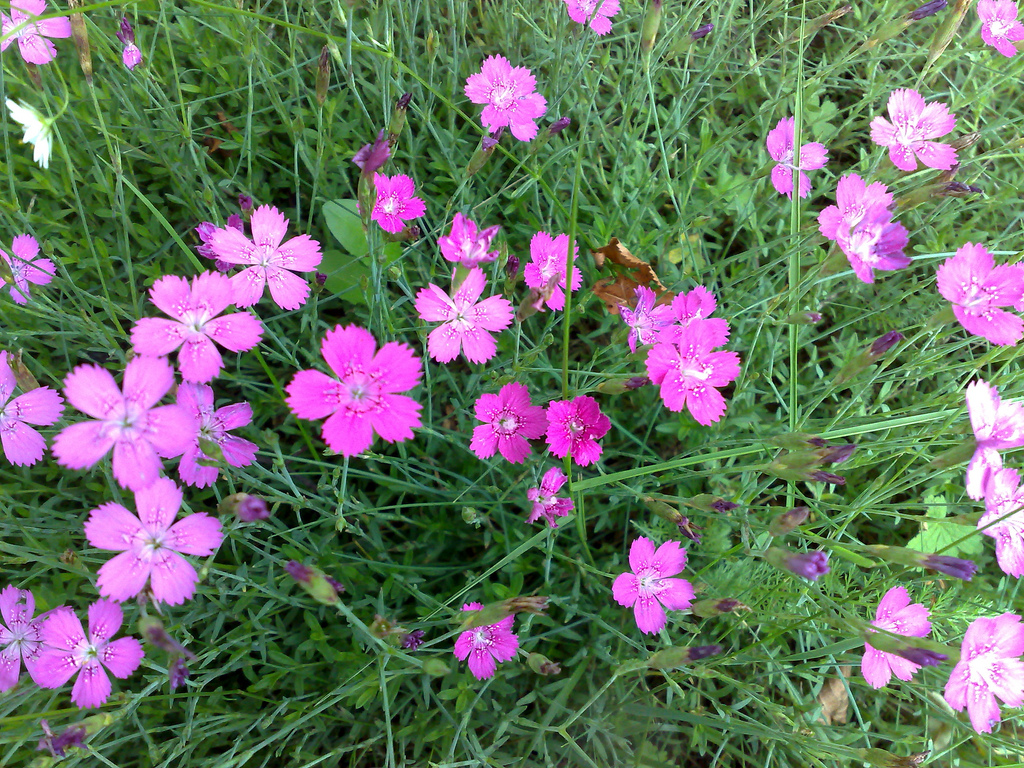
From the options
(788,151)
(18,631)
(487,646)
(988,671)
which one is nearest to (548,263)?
(788,151)

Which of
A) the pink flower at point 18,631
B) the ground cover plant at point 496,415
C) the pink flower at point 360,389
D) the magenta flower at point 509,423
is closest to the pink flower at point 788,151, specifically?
the ground cover plant at point 496,415

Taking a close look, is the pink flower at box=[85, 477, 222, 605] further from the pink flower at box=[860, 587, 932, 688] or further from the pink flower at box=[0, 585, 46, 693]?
the pink flower at box=[860, 587, 932, 688]

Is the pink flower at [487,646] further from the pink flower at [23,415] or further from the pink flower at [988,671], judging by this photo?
the pink flower at [23,415]

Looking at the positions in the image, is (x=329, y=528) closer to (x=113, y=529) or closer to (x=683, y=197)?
(x=113, y=529)

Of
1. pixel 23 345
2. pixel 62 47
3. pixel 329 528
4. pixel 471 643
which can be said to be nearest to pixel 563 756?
pixel 471 643

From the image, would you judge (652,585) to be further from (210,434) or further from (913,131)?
(913,131)

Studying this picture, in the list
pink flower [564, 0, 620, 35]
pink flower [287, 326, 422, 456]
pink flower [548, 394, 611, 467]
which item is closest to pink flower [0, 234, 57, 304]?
pink flower [287, 326, 422, 456]
